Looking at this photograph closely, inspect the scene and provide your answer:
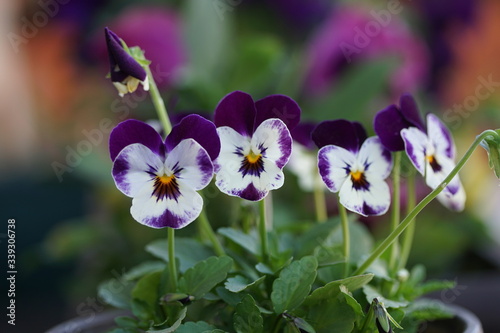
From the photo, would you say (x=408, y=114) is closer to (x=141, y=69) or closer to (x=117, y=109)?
(x=141, y=69)

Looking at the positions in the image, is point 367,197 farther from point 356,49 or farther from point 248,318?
point 356,49

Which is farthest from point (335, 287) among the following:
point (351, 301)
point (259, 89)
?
point (259, 89)

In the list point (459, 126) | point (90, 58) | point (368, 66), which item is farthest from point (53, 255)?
point (459, 126)

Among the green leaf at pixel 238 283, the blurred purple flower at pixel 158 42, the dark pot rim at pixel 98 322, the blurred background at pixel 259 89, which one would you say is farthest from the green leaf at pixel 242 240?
the blurred purple flower at pixel 158 42

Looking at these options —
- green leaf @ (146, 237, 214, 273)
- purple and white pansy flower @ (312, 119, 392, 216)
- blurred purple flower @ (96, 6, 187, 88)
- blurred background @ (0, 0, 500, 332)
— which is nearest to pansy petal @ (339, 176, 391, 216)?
purple and white pansy flower @ (312, 119, 392, 216)

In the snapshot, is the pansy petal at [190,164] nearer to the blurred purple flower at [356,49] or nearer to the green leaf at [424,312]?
the green leaf at [424,312]

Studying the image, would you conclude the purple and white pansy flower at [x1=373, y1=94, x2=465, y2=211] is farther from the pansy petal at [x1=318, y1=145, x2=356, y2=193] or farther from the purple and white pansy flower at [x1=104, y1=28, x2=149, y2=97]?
the purple and white pansy flower at [x1=104, y1=28, x2=149, y2=97]
